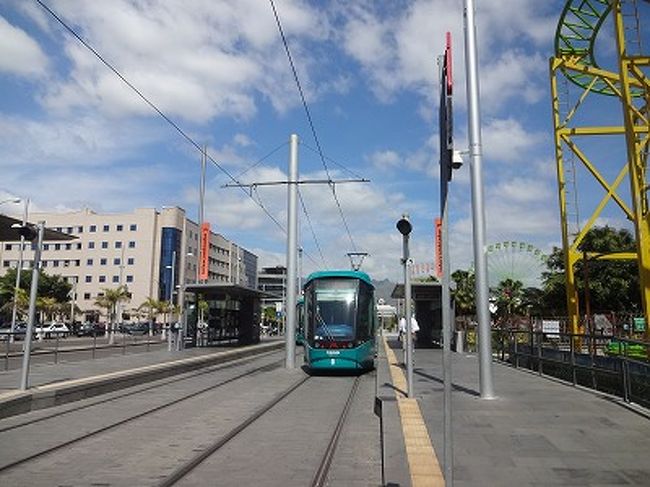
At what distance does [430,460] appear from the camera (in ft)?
21.4

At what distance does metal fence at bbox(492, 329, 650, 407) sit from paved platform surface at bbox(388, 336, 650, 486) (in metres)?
0.42

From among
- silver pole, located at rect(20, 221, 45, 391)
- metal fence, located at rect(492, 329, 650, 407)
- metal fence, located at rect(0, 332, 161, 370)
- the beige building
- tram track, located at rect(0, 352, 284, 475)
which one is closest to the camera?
tram track, located at rect(0, 352, 284, 475)

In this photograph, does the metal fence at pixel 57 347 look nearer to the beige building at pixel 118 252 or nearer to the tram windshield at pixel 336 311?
the tram windshield at pixel 336 311

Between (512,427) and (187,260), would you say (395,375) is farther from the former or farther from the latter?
(187,260)

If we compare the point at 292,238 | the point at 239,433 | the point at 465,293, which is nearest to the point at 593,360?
the point at 239,433

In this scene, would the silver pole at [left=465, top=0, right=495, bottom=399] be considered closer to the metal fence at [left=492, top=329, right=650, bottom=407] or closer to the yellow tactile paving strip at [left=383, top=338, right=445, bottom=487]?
the yellow tactile paving strip at [left=383, top=338, right=445, bottom=487]

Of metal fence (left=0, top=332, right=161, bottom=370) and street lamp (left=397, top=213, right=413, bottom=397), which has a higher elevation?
street lamp (left=397, top=213, right=413, bottom=397)

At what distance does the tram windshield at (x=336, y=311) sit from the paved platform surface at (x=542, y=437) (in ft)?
18.1

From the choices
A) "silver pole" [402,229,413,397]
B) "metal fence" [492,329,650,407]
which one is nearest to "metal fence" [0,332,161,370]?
"silver pole" [402,229,413,397]

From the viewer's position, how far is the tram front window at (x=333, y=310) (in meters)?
18.1

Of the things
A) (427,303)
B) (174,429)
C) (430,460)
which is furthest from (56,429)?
(427,303)

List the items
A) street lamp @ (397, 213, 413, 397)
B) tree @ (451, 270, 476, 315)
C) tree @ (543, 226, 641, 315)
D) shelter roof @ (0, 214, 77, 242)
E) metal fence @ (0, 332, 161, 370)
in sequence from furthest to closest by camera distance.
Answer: tree @ (451, 270, 476, 315)
tree @ (543, 226, 641, 315)
metal fence @ (0, 332, 161, 370)
shelter roof @ (0, 214, 77, 242)
street lamp @ (397, 213, 413, 397)

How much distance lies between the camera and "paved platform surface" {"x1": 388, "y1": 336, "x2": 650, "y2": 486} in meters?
5.88

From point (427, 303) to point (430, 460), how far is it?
27495 mm
